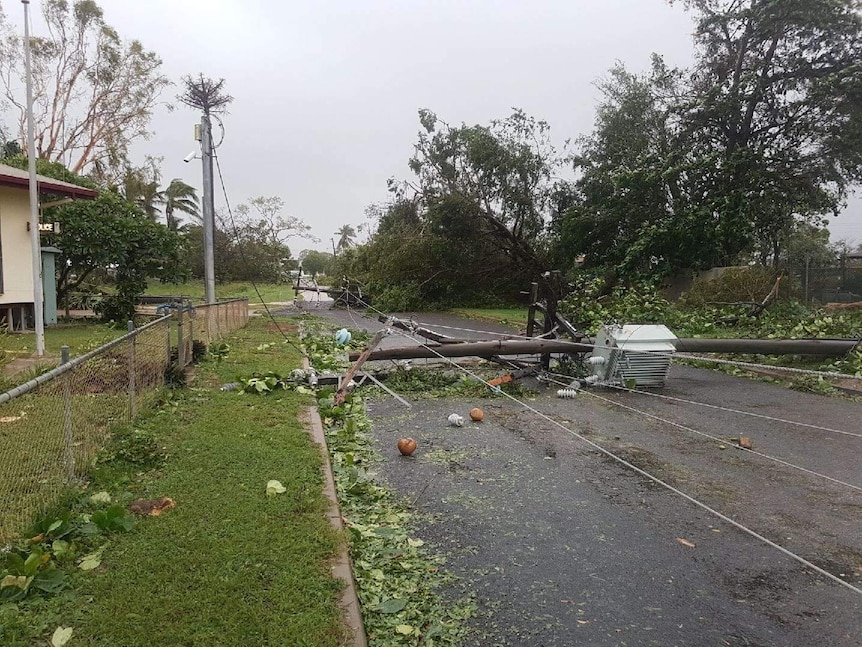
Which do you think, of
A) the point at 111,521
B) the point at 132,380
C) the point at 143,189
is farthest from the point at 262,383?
the point at 143,189

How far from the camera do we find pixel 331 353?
12125mm

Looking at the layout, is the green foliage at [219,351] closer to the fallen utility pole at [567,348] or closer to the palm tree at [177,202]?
the fallen utility pole at [567,348]

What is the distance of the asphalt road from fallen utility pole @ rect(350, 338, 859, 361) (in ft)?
5.08

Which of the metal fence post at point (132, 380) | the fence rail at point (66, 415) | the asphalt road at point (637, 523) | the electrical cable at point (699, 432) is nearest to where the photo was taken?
the asphalt road at point (637, 523)

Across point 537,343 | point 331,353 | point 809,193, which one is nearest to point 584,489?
point 537,343

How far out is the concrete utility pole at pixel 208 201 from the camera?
14.8 meters

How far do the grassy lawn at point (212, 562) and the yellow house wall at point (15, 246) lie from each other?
10.5 meters

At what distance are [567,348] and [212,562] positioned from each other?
6876 mm

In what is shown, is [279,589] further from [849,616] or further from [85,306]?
[85,306]

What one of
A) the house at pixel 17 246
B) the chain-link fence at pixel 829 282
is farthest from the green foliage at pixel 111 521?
the chain-link fence at pixel 829 282

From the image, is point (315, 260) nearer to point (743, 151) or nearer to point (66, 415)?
point (743, 151)

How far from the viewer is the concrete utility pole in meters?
14.8

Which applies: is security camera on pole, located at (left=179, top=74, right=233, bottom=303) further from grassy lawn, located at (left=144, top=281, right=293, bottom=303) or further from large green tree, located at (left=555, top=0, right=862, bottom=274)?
grassy lawn, located at (left=144, top=281, right=293, bottom=303)

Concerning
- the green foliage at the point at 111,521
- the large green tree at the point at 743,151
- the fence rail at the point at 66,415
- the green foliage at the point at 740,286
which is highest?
the large green tree at the point at 743,151
